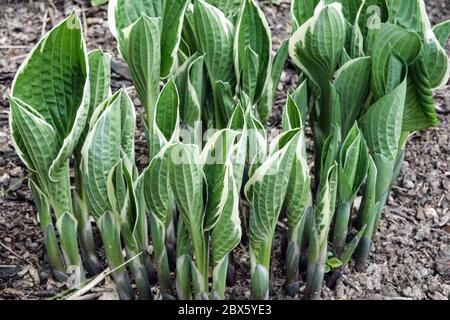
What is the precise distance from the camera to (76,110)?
1.40 m

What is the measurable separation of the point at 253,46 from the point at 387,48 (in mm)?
261

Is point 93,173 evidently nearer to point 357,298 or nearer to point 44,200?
point 44,200

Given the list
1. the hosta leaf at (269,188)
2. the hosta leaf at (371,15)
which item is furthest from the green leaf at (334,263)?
the hosta leaf at (371,15)

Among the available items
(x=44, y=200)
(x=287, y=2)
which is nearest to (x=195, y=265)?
(x=44, y=200)

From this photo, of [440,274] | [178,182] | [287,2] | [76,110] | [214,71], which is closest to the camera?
[178,182]

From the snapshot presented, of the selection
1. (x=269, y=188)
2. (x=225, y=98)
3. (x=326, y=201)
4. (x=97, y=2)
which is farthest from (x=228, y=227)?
(x=97, y=2)

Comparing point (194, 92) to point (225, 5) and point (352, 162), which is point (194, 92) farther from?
point (352, 162)

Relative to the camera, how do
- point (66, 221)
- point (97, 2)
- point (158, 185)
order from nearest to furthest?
point (158, 185)
point (66, 221)
point (97, 2)

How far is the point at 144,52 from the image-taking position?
142 cm

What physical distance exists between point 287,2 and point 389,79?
100cm

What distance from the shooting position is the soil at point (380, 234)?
1.60m

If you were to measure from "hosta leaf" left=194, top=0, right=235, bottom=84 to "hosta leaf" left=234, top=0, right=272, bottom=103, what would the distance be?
0.09 feet

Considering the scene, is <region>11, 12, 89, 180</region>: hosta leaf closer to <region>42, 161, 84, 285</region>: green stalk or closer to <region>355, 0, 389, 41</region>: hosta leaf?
<region>42, 161, 84, 285</region>: green stalk

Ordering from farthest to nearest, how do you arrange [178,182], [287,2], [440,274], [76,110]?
[287,2] < [440,274] < [76,110] < [178,182]
